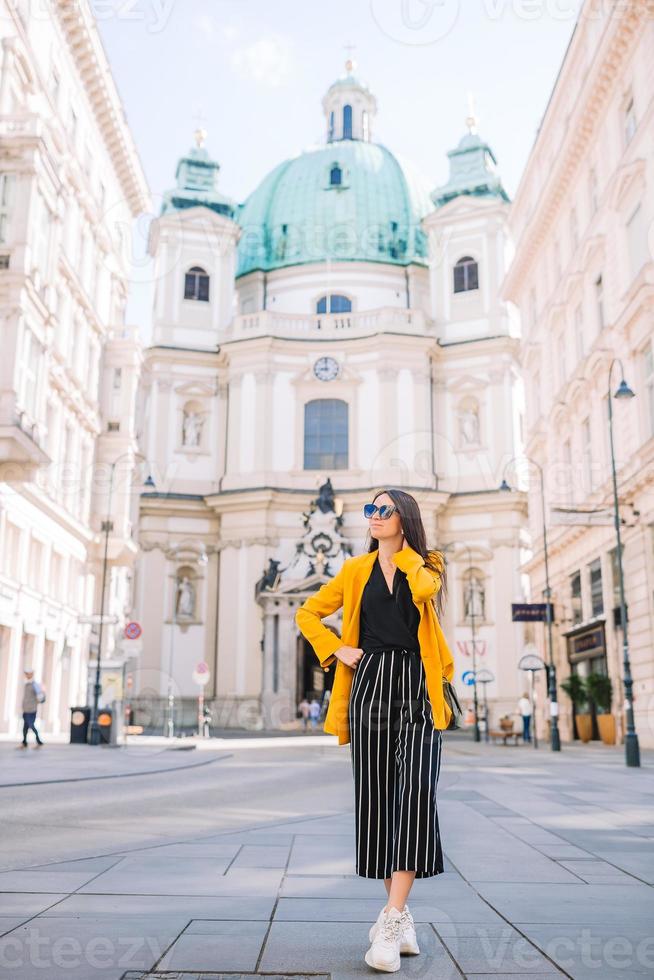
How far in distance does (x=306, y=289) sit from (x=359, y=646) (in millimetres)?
54277

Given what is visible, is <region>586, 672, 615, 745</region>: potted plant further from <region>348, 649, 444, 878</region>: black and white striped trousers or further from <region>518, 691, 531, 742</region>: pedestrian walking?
<region>348, 649, 444, 878</region>: black and white striped trousers

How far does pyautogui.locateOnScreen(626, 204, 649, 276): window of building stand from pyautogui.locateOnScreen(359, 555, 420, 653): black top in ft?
76.1

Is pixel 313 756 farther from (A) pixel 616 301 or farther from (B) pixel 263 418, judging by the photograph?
(B) pixel 263 418

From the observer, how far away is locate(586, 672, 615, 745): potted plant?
2859 centimetres

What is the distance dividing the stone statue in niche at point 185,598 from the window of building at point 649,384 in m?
30.6

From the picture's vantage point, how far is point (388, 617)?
488 centimetres

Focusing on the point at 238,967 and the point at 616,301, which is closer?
the point at 238,967

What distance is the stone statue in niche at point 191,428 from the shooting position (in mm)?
54000

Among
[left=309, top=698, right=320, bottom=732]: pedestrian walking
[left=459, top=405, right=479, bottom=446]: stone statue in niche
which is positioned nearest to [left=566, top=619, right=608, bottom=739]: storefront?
[left=309, top=698, right=320, bottom=732]: pedestrian walking

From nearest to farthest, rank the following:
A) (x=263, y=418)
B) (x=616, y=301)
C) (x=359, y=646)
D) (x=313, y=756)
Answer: (x=359, y=646), (x=313, y=756), (x=616, y=301), (x=263, y=418)

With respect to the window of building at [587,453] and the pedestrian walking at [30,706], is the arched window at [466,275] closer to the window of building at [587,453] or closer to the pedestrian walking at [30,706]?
the window of building at [587,453]

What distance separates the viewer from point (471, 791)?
1388 cm

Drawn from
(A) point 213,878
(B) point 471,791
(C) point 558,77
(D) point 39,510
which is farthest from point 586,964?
(C) point 558,77

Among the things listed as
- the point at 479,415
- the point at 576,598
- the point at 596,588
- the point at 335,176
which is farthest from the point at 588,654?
the point at 335,176
